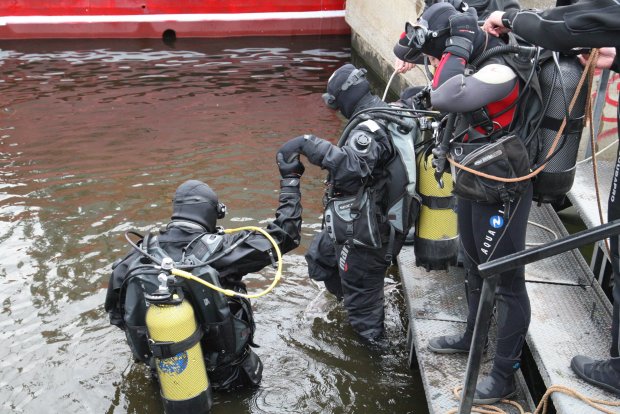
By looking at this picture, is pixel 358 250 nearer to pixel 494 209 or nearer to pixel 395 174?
pixel 395 174

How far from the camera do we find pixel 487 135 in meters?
3.13

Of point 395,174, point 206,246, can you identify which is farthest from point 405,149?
point 206,246

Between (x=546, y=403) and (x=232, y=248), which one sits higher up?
(x=232, y=248)

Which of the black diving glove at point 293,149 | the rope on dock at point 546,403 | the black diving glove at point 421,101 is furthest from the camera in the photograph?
the black diving glove at point 421,101

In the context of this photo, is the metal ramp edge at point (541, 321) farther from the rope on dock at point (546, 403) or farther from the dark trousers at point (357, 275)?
the dark trousers at point (357, 275)

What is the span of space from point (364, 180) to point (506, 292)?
3.84ft

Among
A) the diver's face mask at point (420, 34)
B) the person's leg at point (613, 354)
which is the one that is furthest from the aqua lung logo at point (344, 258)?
the person's leg at point (613, 354)

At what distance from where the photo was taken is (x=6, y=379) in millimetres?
4422

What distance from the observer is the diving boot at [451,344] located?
3.86 meters

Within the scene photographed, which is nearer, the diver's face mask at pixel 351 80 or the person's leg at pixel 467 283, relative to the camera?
the person's leg at pixel 467 283

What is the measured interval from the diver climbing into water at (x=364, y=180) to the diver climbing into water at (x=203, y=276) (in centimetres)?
28

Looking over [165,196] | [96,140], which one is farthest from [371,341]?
[96,140]

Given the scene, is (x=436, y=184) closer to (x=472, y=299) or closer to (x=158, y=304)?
(x=472, y=299)

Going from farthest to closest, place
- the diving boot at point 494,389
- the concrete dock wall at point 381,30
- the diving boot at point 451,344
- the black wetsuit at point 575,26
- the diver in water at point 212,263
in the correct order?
the concrete dock wall at point 381,30, the diving boot at point 451,344, the diver in water at point 212,263, the diving boot at point 494,389, the black wetsuit at point 575,26
